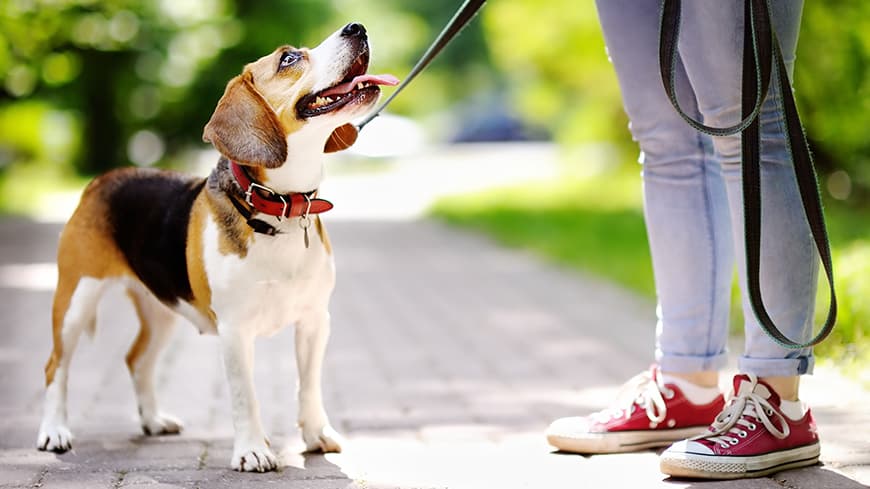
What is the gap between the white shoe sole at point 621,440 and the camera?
376cm

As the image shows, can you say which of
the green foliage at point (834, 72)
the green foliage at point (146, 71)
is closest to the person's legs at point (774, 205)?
the green foliage at point (834, 72)

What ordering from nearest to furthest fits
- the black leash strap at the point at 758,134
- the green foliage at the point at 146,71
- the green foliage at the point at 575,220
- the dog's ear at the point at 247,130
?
1. the black leash strap at the point at 758,134
2. the dog's ear at the point at 247,130
3. the green foliage at the point at 575,220
4. the green foliage at the point at 146,71

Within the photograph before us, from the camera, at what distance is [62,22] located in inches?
650

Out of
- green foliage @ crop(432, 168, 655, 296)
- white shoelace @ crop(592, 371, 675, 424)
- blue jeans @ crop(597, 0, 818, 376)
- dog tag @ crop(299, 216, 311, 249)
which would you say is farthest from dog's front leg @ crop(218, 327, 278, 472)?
green foliage @ crop(432, 168, 655, 296)

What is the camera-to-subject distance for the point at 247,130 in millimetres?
3598

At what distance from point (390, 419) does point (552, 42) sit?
43.8 ft

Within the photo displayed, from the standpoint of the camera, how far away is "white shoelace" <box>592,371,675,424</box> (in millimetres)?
3773

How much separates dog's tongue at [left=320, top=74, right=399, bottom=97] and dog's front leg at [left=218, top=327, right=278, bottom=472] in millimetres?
827

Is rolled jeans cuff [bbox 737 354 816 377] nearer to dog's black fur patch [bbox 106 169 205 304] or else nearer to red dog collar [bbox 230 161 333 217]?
red dog collar [bbox 230 161 333 217]

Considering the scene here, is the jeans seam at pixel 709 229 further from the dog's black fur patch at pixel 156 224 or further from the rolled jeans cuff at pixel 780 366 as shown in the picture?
the dog's black fur patch at pixel 156 224

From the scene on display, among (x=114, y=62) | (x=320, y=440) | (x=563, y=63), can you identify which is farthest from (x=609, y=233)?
(x=114, y=62)

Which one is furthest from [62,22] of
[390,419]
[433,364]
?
[390,419]

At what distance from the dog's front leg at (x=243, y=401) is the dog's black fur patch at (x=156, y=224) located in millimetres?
291

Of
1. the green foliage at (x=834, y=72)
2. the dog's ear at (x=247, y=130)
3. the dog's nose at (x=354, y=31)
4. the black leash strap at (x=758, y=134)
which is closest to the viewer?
the black leash strap at (x=758, y=134)
